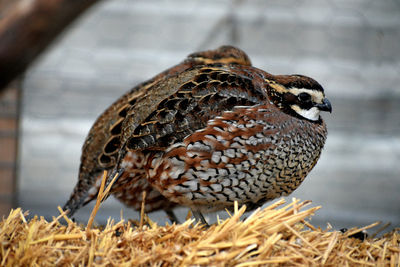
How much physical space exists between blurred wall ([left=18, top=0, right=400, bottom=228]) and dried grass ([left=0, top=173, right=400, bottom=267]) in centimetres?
276

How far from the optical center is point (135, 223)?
2.39 meters

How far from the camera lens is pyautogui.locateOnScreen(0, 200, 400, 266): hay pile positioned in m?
1.63

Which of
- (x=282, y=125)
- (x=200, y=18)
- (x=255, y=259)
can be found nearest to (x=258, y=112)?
(x=282, y=125)

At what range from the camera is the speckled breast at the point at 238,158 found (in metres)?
2.04

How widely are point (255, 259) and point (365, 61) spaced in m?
3.30

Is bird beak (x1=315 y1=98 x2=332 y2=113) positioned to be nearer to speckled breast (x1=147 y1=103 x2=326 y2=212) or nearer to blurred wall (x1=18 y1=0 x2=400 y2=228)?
speckled breast (x1=147 y1=103 x2=326 y2=212)

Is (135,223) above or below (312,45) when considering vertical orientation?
below

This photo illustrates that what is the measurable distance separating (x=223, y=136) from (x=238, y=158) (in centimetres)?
11

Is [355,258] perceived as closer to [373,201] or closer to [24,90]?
[373,201]

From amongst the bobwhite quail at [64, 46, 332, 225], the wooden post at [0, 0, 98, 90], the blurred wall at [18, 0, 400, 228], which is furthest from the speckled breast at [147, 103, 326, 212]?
the blurred wall at [18, 0, 400, 228]

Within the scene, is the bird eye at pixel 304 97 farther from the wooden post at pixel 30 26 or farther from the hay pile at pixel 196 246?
the wooden post at pixel 30 26

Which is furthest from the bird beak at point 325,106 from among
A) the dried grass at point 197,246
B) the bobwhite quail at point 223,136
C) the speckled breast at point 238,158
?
the dried grass at point 197,246

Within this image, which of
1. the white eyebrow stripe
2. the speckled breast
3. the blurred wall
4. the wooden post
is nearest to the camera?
the speckled breast

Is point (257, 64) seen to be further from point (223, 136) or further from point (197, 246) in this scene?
point (197, 246)
